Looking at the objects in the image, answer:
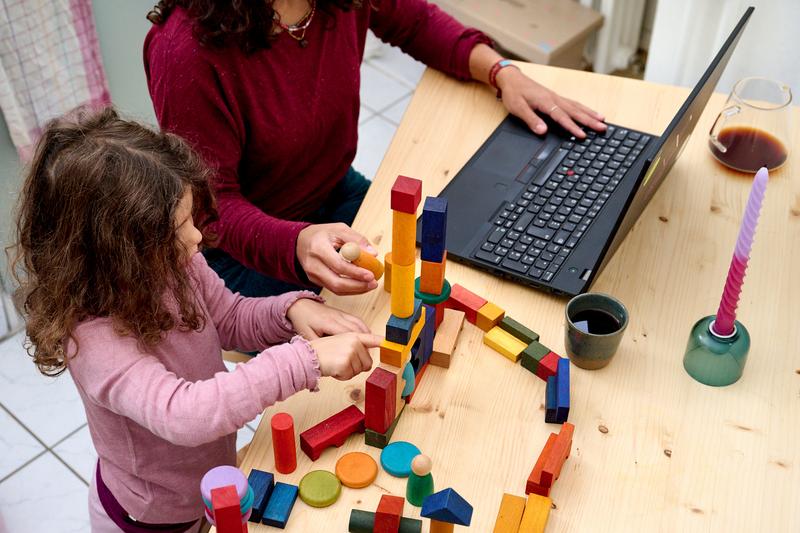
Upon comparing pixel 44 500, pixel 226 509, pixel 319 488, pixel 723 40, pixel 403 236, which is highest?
pixel 403 236

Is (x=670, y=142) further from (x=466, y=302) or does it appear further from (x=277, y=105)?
(x=277, y=105)

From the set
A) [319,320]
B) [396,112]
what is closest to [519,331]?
[319,320]

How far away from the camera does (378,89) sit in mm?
2754

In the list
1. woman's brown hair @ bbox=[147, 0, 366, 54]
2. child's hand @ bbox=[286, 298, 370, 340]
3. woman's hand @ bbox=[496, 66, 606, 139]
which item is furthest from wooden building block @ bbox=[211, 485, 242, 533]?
woman's hand @ bbox=[496, 66, 606, 139]

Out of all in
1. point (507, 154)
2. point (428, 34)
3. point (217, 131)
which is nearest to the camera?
point (217, 131)

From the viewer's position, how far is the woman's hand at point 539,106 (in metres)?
1.33

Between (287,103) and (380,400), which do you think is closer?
(380,400)

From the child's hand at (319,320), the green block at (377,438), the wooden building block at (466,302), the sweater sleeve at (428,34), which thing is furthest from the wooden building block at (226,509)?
the sweater sleeve at (428,34)

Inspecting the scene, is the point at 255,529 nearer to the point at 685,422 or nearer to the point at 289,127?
the point at 685,422

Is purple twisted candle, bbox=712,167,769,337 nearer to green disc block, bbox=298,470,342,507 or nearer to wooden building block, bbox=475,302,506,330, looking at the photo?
wooden building block, bbox=475,302,506,330

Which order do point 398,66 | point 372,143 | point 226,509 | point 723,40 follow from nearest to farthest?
point 226,509, point 723,40, point 372,143, point 398,66

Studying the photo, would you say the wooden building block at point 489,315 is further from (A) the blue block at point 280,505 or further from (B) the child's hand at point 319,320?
(A) the blue block at point 280,505

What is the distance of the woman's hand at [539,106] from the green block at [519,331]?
0.40 meters

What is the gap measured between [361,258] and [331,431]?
24 cm
